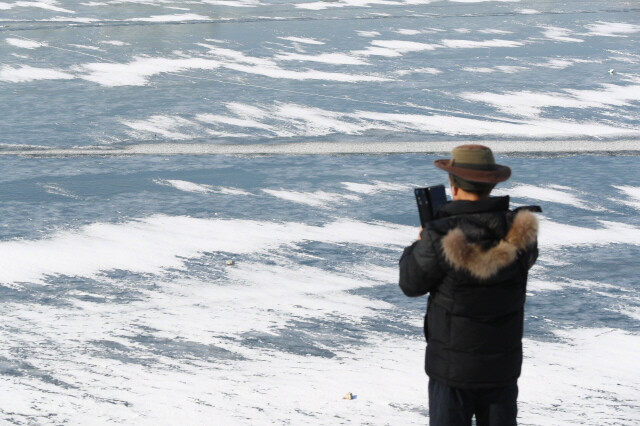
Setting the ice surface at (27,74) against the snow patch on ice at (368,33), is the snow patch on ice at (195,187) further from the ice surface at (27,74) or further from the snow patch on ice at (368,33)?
the snow patch on ice at (368,33)

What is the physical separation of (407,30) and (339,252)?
11.3 meters

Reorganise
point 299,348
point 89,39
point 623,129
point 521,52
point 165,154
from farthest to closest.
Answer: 1. point 89,39
2. point 521,52
3. point 623,129
4. point 165,154
5. point 299,348

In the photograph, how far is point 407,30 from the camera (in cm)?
1794

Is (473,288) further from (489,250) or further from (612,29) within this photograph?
(612,29)

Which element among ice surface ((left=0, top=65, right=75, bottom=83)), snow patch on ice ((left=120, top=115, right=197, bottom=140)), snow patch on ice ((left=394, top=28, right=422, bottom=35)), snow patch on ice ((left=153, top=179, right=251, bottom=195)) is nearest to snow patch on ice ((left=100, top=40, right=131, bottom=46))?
ice surface ((left=0, top=65, right=75, bottom=83))

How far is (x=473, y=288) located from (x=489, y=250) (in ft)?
0.46

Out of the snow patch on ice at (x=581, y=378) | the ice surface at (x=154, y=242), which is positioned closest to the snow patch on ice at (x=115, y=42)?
the ice surface at (x=154, y=242)

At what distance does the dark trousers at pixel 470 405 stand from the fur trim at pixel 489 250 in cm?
42

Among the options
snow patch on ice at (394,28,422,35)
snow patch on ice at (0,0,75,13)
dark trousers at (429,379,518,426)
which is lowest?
dark trousers at (429,379,518,426)

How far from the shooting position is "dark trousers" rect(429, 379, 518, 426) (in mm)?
3557

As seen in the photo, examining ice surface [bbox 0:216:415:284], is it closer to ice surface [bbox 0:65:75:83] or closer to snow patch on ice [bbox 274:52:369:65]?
ice surface [bbox 0:65:75:83]

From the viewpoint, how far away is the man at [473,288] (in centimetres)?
348

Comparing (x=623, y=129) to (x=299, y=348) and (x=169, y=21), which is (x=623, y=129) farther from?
(x=169, y=21)

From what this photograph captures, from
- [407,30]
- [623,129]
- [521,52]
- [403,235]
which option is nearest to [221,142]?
[403,235]
